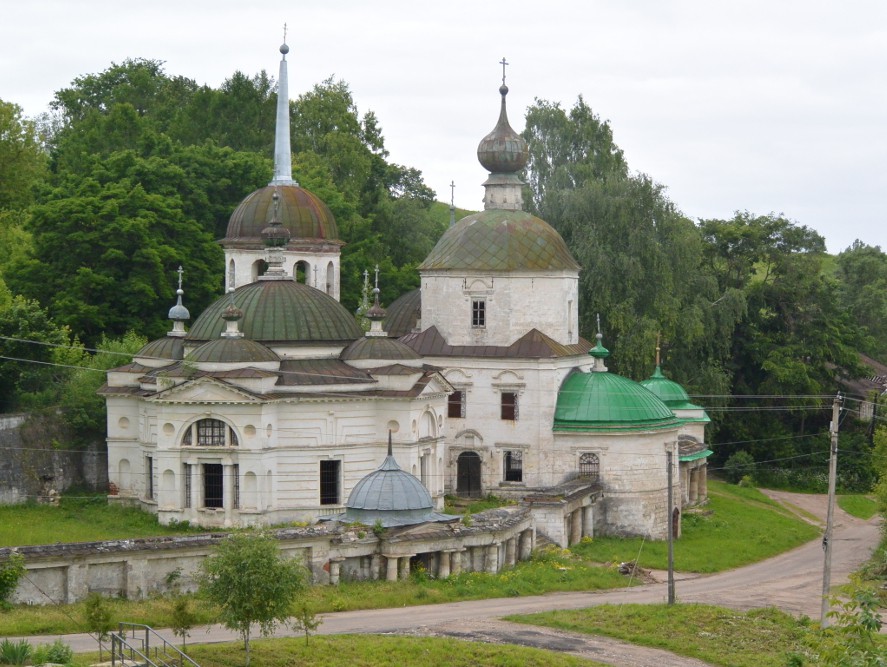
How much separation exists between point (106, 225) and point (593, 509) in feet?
72.3

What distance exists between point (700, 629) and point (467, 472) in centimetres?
1689

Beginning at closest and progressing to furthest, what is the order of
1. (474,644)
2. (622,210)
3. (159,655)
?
(159,655) → (474,644) → (622,210)

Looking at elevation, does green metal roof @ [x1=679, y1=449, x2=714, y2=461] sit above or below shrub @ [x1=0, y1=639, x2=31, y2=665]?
above

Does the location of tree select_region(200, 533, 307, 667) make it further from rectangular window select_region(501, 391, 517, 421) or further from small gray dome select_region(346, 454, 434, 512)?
rectangular window select_region(501, 391, 517, 421)

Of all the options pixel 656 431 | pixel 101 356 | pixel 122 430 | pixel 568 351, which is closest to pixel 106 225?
pixel 101 356

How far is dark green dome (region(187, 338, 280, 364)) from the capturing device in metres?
49.0

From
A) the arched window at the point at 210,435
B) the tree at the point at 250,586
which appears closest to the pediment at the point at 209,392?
the arched window at the point at 210,435

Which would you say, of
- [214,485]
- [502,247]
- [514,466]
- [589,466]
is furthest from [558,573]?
[502,247]

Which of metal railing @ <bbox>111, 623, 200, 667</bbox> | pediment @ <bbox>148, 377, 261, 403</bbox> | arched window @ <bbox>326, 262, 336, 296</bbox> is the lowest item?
metal railing @ <bbox>111, 623, 200, 667</bbox>

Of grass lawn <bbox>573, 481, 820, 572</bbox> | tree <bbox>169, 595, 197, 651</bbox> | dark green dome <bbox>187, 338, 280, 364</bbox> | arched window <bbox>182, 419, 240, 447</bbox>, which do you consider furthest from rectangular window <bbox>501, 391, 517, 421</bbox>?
tree <bbox>169, 595, 197, 651</bbox>

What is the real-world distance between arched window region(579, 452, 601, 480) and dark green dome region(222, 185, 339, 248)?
44.5ft

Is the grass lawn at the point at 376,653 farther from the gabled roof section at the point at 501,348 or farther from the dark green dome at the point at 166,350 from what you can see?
the gabled roof section at the point at 501,348

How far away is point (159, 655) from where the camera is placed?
3322 cm

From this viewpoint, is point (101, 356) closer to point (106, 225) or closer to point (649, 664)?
point (106, 225)
